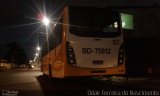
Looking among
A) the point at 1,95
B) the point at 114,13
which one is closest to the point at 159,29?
the point at 114,13

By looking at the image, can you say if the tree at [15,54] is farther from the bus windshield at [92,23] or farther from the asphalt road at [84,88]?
the bus windshield at [92,23]

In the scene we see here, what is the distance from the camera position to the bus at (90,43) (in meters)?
13.0

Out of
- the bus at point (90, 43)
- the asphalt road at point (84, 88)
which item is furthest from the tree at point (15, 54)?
the bus at point (90, 43)

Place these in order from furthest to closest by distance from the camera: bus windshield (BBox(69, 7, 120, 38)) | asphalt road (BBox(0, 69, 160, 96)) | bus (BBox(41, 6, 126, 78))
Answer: bus windshield (BBox(69, 7, 120, 38)) < bus (BBox(41, 6, 126, 78)) < asphalt road (BBox(0, 69, 160, 96))

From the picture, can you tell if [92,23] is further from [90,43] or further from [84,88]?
[84,88]

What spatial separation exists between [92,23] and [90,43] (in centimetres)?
88

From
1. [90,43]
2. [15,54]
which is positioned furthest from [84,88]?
[15,54]

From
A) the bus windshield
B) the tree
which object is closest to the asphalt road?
the bus windshield

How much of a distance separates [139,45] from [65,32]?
14.2 m

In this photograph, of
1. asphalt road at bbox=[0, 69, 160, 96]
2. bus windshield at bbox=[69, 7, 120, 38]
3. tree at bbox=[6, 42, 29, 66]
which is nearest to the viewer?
asphalt road at bbox=[0, 69, 160, 96]

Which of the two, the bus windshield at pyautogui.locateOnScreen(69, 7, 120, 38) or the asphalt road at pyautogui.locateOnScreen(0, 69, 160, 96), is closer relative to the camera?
the asphalt road at pyautogui.locateOnScreen(0, 69, 160, 96)

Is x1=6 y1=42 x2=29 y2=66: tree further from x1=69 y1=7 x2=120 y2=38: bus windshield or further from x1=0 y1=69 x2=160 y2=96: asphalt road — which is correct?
x1=69 y1=7 x2=120 y2=38: bus windshield

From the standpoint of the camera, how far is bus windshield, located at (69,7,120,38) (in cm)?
1318

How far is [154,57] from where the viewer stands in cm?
2514
